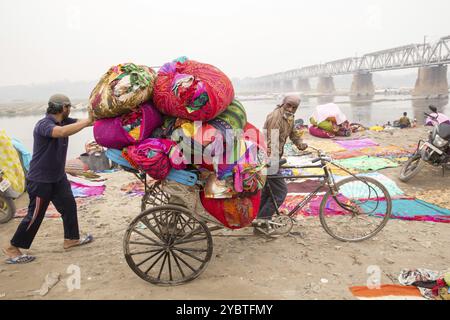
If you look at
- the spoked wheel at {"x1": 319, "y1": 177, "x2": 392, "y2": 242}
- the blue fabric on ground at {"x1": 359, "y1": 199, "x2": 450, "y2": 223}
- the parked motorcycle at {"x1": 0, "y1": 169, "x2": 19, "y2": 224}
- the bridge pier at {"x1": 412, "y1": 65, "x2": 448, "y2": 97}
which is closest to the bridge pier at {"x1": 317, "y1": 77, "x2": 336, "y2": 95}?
the bridge pier at {"x1": 412, "y1": 65, "x2": 448, "y2": 97}

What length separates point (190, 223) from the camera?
309 cm

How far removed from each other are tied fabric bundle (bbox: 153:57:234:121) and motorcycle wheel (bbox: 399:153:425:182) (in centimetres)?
470

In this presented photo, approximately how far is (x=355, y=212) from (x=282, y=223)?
928mm

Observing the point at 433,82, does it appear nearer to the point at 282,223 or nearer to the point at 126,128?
the point at 282,223

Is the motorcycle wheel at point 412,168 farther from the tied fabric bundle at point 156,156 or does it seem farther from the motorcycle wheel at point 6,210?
the motorcycle wheel at point 6,210

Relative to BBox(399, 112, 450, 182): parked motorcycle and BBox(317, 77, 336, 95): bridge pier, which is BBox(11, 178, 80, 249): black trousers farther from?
BBox(317, 77, 336, 95): bridge pier

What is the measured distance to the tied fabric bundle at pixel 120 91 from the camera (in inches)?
94.6

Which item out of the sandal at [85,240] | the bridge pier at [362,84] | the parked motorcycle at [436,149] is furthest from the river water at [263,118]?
the bridge pier at [362,84]

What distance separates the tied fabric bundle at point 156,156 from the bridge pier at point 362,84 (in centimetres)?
7589

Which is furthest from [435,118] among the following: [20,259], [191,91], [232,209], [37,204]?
[20,259]

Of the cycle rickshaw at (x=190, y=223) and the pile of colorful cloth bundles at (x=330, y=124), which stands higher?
the pile of colorful cloth bundles at (x=330, y=124)

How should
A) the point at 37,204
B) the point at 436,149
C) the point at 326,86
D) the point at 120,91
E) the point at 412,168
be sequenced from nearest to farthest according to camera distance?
the point at 120,91 → the point at 37,204 → the point at 436,149 → the point at 412,168 → the point at 326,86

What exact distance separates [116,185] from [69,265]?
325 centimetres

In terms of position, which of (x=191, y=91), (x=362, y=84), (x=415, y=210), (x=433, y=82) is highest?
(x=362, y=84)
